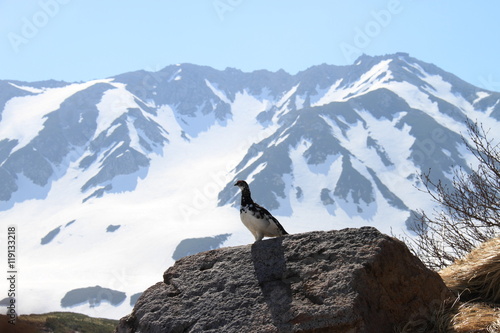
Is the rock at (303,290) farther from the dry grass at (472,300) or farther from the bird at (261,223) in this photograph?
the bird at (261,223)

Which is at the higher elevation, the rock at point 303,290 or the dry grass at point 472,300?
the rock at point 303,290

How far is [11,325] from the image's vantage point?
112 inches

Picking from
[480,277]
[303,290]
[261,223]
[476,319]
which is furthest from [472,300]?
[261,223]

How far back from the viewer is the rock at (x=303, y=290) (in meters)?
7.73

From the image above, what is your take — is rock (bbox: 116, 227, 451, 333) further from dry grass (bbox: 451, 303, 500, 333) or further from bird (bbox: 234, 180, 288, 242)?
bird (bbox: 234, 180, 288, 242)

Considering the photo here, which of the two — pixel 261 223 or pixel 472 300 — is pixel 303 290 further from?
pixel 472 300

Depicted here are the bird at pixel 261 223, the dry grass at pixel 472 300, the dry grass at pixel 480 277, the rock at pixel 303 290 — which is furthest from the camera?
the bird at pixel 261 223

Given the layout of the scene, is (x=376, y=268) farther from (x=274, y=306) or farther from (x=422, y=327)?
(x=274, y=306)

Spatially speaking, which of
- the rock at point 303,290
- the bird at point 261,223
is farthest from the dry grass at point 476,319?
the bird at point 261,223

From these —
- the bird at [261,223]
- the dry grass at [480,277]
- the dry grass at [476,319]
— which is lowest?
the dry grass at [476,319]

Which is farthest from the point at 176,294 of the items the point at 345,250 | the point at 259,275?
the point at 345,250

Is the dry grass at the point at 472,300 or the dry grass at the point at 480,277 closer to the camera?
the dry grass at the point at 472,300

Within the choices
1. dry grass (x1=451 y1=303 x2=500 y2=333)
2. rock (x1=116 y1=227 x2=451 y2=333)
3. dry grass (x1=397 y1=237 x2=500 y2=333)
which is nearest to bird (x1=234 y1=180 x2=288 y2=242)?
rock (x1=116 y1=227 x2=451 y2=333)

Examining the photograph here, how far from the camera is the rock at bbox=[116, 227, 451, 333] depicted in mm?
7734
